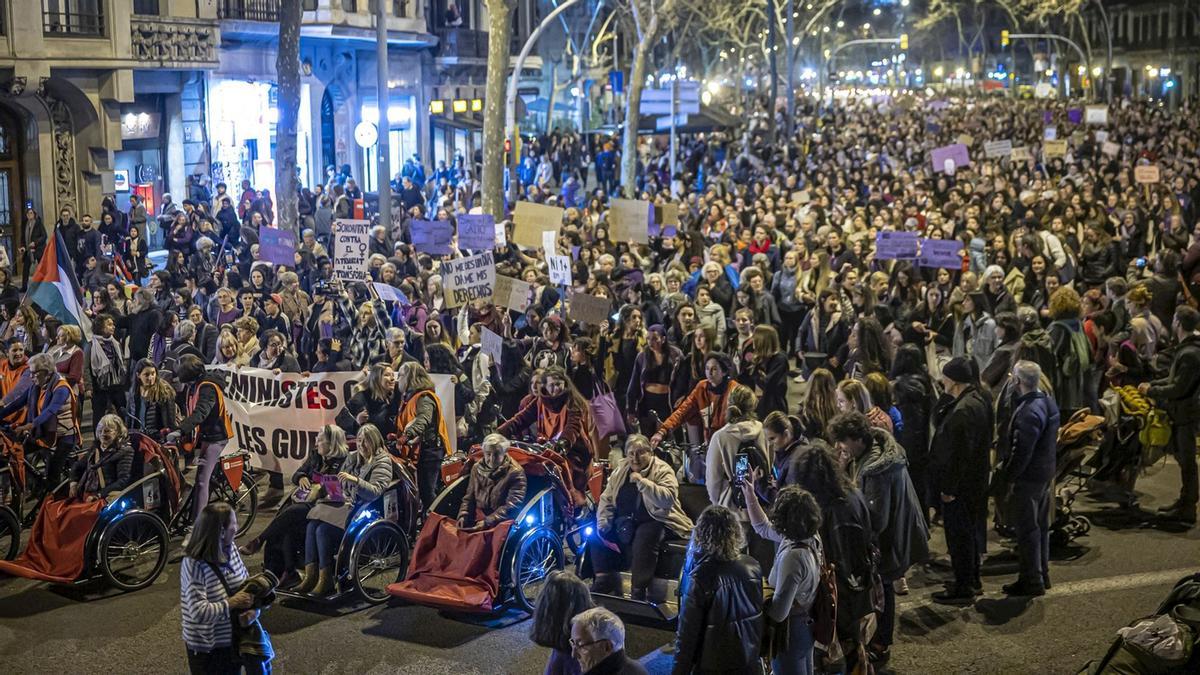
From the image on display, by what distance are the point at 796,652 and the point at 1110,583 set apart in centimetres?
379

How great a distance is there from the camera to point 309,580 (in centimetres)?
991

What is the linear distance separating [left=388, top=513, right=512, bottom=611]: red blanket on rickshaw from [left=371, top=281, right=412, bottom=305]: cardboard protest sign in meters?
5.83

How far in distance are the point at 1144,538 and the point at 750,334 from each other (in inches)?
156

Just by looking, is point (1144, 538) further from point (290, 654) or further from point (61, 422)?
point (61, 422)

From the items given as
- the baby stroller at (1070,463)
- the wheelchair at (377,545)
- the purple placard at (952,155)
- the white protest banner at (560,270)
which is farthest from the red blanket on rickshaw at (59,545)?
the purple placard at (952,155)

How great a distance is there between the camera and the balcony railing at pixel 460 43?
45.6m

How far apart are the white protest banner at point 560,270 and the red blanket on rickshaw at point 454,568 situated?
6459 mm

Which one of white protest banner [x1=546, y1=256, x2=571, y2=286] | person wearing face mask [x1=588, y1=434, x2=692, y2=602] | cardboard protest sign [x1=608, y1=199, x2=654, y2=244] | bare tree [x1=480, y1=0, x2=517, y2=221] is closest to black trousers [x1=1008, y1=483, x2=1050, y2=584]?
person wearing face mask [x1=588, y1=434, x2=692, y2=602]

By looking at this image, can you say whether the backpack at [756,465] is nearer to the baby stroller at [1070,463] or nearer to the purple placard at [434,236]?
the baby stroller at [1070,463]

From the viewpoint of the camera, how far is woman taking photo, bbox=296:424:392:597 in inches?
388

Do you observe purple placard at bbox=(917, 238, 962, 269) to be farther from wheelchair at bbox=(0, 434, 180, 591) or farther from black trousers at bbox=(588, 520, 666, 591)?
wheelchair at bbox=(0, 434, 180, 591)

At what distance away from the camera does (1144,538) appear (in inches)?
441

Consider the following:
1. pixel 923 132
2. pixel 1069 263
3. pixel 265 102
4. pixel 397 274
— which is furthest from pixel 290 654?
pixel 923 132

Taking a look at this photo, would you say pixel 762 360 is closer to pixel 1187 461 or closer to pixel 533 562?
pixel 533 562
